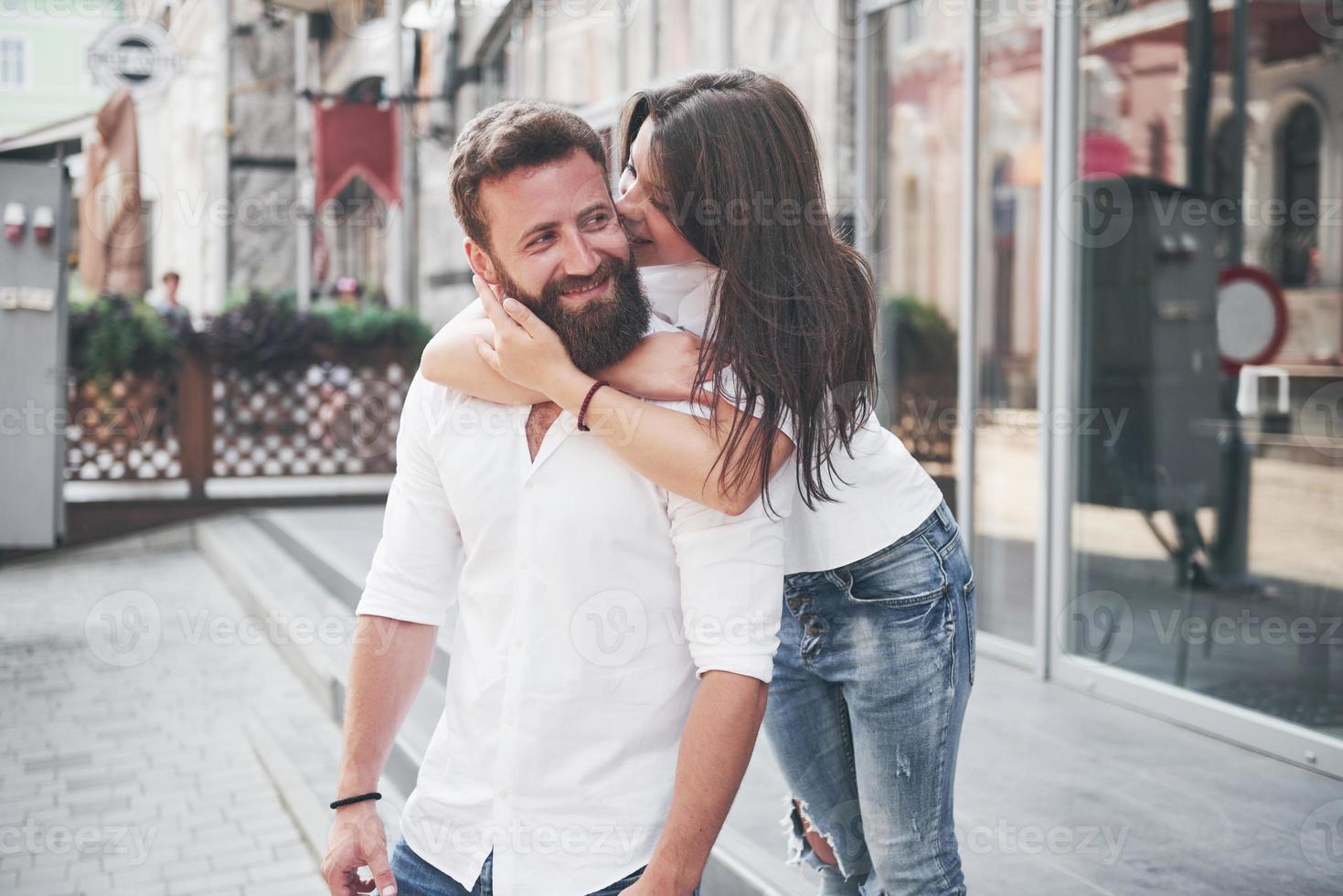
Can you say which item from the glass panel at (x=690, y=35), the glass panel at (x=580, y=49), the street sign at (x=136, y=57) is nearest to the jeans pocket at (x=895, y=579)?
the glass panel at (x=690, y=35)

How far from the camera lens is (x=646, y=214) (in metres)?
1.63

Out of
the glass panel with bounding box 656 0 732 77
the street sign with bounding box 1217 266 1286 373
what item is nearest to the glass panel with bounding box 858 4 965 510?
the street sign with bounding box 1217 266 1286 373

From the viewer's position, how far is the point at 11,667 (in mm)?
5848

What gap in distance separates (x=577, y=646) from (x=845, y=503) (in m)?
0.47

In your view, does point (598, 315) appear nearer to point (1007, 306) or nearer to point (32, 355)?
point (1007, 306)

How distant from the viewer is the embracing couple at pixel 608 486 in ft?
4.84

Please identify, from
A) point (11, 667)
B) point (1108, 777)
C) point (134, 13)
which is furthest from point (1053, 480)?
point (134, 13)

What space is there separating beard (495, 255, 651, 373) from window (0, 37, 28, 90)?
1566 inches

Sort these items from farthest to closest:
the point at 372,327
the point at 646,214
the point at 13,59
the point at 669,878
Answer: the point at 13,59, the point at 372,327, the point at 646,214, the point at 669,878

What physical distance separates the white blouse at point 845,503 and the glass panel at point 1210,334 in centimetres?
293

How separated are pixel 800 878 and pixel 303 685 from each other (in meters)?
3.43

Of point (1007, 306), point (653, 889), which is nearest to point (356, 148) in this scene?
point (1007, 306)

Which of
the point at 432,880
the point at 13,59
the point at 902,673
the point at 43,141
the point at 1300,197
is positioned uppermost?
the point at 13,59

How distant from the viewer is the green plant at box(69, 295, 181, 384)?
895cm
